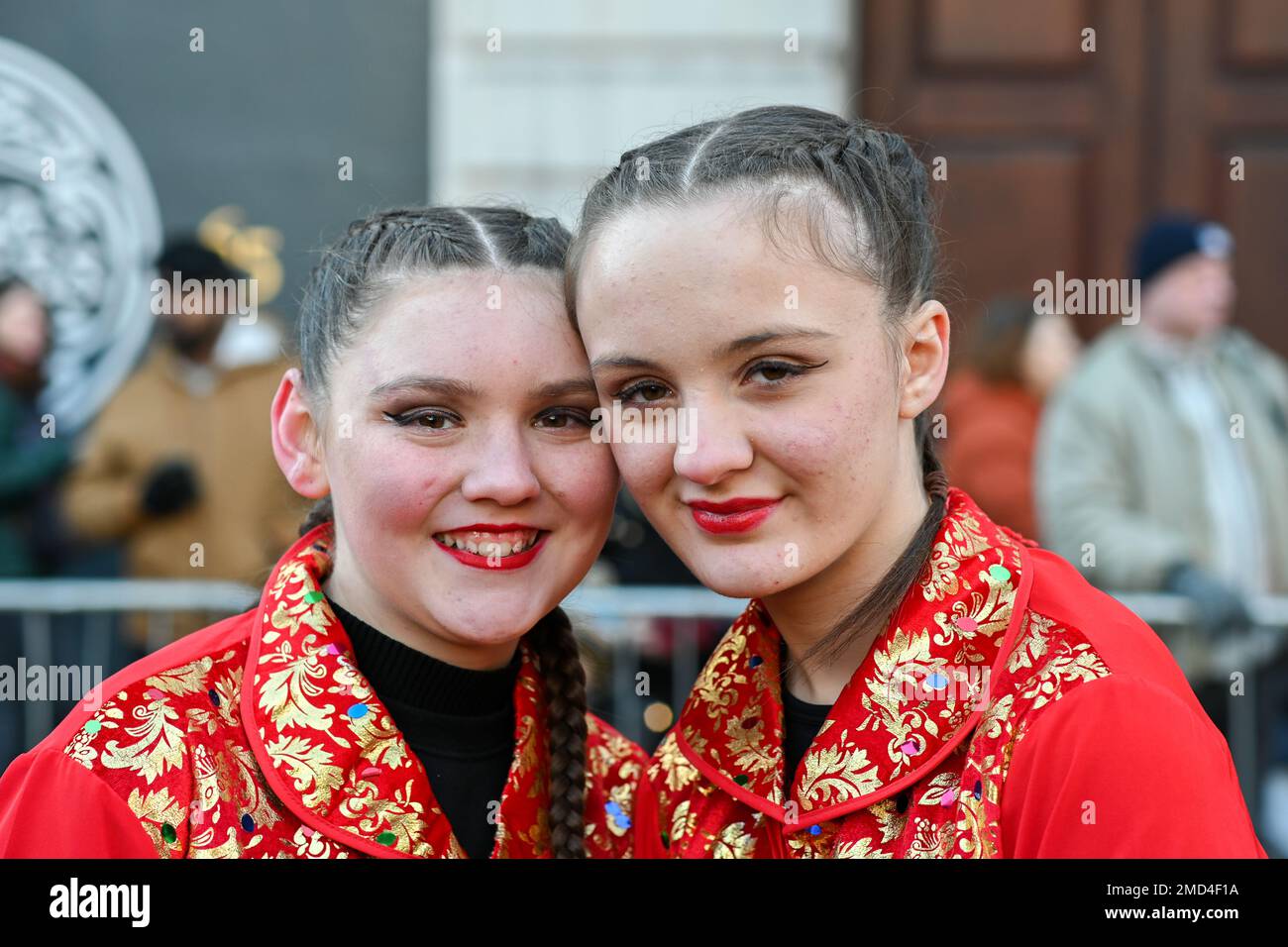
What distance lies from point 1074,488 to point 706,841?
8.96 feet

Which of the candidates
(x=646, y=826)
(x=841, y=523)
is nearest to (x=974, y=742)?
(x=841, y=523)

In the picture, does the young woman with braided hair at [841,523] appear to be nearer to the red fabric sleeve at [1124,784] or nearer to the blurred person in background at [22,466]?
the red fabric sleeve at [1124,784]

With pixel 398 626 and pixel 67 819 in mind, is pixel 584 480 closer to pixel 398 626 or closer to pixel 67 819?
pixel 398 626

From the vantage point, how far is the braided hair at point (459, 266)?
218cm

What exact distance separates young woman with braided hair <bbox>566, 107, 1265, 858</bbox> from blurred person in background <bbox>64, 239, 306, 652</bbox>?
309cm

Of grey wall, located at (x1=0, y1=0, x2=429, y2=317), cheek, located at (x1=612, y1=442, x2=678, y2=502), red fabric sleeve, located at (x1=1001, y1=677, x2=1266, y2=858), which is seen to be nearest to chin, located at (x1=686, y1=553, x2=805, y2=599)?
cheek, located at (x1=612, y1=442, x2=678, y2=502)

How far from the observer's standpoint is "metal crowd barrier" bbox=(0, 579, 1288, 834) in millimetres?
4348

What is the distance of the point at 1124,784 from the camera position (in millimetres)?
1691

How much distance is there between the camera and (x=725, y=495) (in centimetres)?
193

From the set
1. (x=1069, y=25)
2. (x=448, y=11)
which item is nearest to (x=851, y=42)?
(x=1069, y=25)

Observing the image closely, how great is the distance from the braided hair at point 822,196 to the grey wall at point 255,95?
12.9ft

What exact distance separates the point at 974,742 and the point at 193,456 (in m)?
3.59

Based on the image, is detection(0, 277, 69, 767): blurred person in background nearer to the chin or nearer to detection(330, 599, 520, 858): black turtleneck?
detection(330, 599, 520, 858): black turtleneck

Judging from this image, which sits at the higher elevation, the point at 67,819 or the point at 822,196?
Result: the point at 822,196
